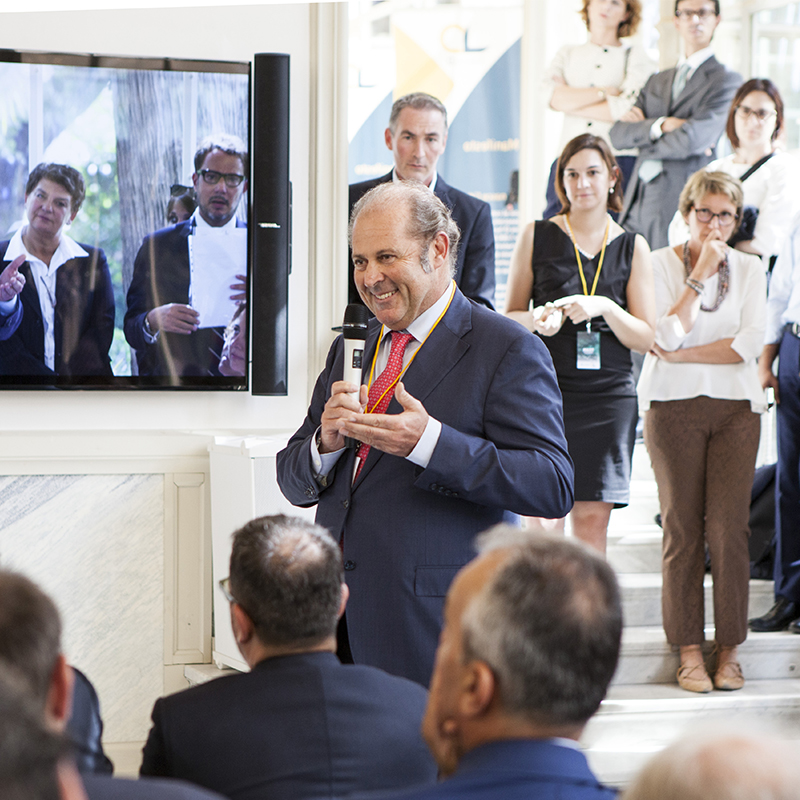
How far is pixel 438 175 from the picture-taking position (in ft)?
12.2

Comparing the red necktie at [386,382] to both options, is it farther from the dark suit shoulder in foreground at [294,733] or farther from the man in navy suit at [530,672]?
the man in navy suit at [530,672]

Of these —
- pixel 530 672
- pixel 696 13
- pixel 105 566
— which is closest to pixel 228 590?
pixel 530 672

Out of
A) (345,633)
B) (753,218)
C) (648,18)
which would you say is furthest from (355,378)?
(648,18)

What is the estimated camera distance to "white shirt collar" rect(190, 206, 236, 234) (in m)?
3.85

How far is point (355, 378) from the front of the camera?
2.13 meters

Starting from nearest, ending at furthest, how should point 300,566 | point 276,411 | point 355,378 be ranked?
point 300,566
point 355,378
point 276,411

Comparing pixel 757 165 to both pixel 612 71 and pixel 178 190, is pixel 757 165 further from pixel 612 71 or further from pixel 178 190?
pixel 178 190

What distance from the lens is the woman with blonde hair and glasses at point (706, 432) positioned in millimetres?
3906

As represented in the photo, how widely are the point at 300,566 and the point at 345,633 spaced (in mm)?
709

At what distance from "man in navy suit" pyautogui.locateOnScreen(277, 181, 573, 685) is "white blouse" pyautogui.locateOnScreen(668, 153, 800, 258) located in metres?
2.82

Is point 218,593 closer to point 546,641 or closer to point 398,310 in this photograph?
point 398,310

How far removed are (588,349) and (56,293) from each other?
75.9 inches

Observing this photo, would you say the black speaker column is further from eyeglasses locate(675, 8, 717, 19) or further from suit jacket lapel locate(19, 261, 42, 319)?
eyeglasses locate(675, 8, 717, 19)

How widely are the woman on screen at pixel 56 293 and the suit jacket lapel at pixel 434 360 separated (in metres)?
1.98
